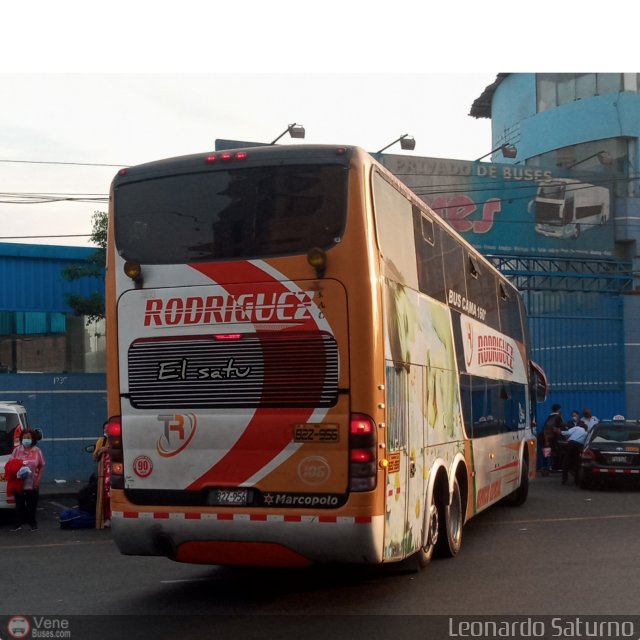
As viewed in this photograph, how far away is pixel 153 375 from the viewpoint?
28.8ft

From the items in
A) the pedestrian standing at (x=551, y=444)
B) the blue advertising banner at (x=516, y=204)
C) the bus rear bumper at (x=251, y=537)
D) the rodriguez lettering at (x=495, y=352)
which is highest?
the blue advertising banner at (x=516, y=204)

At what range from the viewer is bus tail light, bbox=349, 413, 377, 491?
26.6 feet

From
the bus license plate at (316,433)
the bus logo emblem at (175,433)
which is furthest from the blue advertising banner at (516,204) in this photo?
the bus license plate at (316,433)

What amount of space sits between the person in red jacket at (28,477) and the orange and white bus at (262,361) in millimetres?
6451

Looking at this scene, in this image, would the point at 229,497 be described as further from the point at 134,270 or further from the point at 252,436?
the point at 134,270

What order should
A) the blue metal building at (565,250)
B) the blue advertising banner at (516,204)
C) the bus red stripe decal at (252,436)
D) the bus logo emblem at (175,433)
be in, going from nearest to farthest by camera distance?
1. the bus red stripe decal at (252,436)
2. the bus logo emblem at (175,433)
3. the blue metal building at (565,250)
4. the blue advertising banner at (516,204)

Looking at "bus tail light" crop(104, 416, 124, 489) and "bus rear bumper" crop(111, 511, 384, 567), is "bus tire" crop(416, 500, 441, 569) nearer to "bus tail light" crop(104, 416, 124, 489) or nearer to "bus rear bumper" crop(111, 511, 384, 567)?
"bus rear bumper" crop(111, 511, 384, 567)

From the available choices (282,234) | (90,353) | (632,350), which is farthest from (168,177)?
(632,350)

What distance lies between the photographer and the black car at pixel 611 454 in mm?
19656

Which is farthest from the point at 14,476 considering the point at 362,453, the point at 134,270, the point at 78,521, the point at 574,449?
the point at 574,449

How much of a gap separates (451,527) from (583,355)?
20105 millimetres

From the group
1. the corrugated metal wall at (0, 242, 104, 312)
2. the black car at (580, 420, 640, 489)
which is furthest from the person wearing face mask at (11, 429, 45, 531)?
the black car at (580, 420, 640, 489)

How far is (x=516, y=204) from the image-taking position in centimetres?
3105

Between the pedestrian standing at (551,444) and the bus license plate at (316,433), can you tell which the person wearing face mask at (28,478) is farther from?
the pedestrian standing at (551,444)
